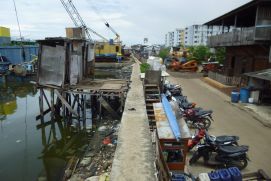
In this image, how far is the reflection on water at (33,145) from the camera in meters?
11.3

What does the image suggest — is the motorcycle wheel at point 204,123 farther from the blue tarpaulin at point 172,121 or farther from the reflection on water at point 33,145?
the reflection on water at point 33,145

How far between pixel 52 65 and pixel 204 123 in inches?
370

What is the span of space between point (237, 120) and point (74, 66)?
32.8 ft

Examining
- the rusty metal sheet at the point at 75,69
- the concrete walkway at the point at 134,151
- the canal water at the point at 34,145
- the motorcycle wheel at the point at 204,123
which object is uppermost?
the rusty metal sheet at the point at 75,69

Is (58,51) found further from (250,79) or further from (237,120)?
(250,79)

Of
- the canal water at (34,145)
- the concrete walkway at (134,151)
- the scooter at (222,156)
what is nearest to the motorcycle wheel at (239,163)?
the scooter at (222,156)

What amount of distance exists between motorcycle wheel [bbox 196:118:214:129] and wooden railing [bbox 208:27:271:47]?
8118 millimetres

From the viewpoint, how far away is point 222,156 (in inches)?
343

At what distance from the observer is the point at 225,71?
27.4m

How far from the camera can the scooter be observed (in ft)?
28.2

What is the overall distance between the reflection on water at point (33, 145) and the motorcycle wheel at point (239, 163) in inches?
246

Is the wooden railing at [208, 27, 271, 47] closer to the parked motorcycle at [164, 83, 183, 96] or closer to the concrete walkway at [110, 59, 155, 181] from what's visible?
the parked motorcycle at [164, 83, 183, 96]

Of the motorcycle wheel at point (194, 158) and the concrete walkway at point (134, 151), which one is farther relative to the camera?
the motorcycle wheel at point (194, 158)

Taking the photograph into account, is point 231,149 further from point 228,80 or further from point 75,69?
point 228,80
